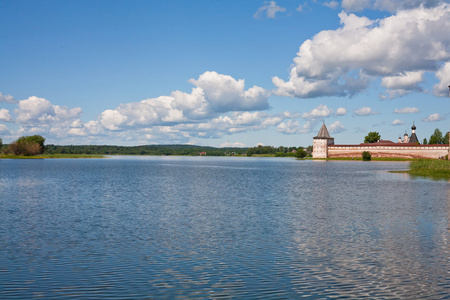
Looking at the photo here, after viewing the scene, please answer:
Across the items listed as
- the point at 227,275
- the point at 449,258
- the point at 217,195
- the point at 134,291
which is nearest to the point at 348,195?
the point at 217,195

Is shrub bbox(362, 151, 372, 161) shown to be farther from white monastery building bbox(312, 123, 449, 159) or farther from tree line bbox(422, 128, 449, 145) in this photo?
tree line bbox(422, 128, 449, 145)

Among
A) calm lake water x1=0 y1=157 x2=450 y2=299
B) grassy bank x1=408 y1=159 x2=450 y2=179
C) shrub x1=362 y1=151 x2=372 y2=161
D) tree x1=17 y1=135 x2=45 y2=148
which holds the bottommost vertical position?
calm lake water x1=0 y1=157 x2=450 y2=299

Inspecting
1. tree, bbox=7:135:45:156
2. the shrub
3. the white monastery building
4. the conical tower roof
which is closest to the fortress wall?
the white monastery building

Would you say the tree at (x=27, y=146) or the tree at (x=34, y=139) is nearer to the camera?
the tree at (x=27, y=146)

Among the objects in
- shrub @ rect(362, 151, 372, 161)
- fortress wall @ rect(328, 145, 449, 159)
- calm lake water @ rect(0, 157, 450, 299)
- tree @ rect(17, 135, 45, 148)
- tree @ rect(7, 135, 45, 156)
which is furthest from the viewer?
tree @ rect(17, 135, 45, 148)

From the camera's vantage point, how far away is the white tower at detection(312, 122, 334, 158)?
459 ft

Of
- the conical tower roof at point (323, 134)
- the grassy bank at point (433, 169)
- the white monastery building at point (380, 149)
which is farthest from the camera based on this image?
the conical tower roof at point (323, 134)

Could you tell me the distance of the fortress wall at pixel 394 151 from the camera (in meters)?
121

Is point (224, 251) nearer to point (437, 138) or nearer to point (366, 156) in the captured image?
point (366, 156)

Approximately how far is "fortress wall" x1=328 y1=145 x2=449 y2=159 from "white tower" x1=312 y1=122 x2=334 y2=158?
86.8 inches

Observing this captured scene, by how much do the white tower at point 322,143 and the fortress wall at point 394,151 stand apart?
221cm

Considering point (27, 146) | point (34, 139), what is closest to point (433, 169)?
point (27, 146)

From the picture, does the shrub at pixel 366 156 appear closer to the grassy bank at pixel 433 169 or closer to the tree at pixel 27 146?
the grassy bank at pixel 433 169

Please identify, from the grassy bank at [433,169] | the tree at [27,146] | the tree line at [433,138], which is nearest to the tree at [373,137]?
the tree line at [433,138]
